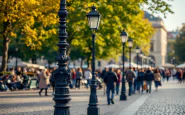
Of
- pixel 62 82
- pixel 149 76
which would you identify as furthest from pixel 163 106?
pixel 149 76

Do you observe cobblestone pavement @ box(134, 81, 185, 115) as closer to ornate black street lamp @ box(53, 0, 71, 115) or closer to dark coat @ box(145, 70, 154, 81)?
dark coat @ box(145, 70, 154, 81)

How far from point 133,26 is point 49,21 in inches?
557

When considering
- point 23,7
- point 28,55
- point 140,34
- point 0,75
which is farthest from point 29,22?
point 28,55

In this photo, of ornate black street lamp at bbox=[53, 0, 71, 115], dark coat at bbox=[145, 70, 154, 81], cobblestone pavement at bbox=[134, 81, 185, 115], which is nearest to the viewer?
ornate black street lamp at bbox=[53, 0, 71, 115]

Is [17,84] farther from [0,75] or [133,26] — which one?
[133,26]

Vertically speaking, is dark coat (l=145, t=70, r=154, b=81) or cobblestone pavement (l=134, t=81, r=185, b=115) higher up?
dark coat (l=145, t=70, r=154, b=81)

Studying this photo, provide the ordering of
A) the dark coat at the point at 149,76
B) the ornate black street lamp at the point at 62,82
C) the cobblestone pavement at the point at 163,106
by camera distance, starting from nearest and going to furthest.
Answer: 1. the ornate black street lamp at the point at 62,82
2. the cobblestone pavement at the point at 163,106
3. the dark coat at the point at 149,76

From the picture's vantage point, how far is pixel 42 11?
30.9m

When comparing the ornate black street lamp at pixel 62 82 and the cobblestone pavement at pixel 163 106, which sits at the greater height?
the ornate black street lamp at pixel 62 82

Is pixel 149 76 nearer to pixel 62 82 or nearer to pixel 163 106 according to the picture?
pixel 163 106

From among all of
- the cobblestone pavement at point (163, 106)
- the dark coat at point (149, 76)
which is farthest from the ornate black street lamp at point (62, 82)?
the dark coat at point (149, 76)

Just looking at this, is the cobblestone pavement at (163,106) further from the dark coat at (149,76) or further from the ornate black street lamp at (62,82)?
the ornate black street lamp at (62,82)

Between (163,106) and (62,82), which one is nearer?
(62,82)

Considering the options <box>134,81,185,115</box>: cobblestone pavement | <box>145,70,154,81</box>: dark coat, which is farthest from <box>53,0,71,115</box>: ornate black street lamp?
<box>145,70,154,81</box>: dark coat
